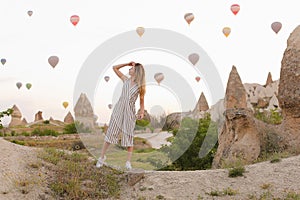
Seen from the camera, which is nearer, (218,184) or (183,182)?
(218,184)

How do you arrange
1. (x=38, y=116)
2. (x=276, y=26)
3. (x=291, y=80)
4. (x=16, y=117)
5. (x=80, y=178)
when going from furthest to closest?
1. (x=38, y=116)
2. (x=16, y=117)
3. (x=276, y=26)
4. (x=291, y=80)
5. (x=80, y=178)

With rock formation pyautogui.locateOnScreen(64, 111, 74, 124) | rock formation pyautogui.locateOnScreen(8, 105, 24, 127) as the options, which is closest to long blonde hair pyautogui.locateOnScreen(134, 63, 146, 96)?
rock formation pyautogui.locateOnScreen(8, 105, 24, 127)

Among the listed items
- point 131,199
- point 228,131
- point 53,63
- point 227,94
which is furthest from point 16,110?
point 131,199

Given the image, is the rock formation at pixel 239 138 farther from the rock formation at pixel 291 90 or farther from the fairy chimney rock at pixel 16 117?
the fairy chimney rock at pixel 16 117

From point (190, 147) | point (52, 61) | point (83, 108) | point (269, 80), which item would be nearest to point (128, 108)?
point (190, 147)

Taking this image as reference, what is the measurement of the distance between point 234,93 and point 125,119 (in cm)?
1892

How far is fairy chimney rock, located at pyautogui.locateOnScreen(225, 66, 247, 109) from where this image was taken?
1058 inches

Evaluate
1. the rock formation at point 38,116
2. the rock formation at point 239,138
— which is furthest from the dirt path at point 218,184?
the rock formation at point 38,116

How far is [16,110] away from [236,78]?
31.0 metres

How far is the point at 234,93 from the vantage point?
27281 millimetres

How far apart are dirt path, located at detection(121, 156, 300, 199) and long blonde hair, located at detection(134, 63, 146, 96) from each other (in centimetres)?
184

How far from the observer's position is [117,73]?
9.54m

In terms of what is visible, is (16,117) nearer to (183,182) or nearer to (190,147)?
(190,147)

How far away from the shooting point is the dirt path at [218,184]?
8.46 m
